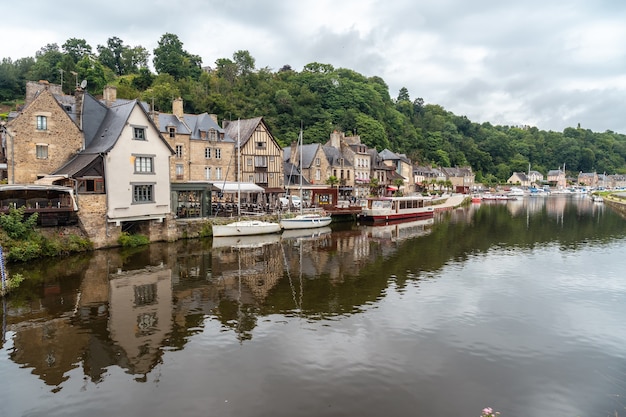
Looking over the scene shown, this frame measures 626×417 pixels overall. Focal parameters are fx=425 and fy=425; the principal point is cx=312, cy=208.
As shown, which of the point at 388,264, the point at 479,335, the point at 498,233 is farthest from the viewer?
the point at 498,233

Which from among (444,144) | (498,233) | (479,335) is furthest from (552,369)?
(444,144)

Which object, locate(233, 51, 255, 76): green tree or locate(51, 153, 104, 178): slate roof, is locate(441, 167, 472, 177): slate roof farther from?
locate(51, 153, 104, 178): slate roof

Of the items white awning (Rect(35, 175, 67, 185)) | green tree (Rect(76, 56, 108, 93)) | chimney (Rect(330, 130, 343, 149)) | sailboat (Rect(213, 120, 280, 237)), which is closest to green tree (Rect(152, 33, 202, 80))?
green tree (Rect(76, 56, 108, 93))

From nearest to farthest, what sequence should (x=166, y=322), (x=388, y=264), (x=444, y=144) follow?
(x=166, y=322)
(x=388, y=264)
(x=444, y=144)

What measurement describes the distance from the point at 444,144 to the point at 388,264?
342 ft

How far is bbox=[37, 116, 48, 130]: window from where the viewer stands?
25.4 meters

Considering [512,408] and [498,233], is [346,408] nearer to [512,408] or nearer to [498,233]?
[512,408]

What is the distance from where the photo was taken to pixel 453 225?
43969mm

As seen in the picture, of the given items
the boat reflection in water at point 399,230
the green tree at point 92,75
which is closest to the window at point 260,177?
the boat reflection in water at point 399,230

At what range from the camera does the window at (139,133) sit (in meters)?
26.9

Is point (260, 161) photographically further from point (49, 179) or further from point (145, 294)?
point (145, 294)

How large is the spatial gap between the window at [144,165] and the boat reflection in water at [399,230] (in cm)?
1761

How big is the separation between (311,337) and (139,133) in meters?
20.1

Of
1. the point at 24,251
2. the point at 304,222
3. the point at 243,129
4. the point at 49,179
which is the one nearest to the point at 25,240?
the point at 24,251
